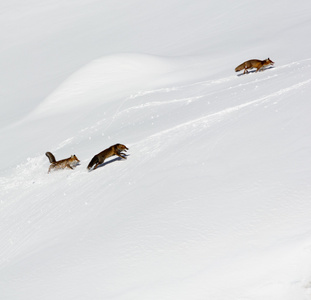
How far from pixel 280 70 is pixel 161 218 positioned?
19.2 feet

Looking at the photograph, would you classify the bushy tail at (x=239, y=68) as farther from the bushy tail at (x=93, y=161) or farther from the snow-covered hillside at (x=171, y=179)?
the bushy tail at (x=93, y=161)

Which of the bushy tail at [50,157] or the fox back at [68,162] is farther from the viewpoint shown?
the bushy tail at [50,157]

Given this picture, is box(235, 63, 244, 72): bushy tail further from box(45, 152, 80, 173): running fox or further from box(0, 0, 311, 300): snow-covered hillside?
box(45, 152, 80, 173): running fox

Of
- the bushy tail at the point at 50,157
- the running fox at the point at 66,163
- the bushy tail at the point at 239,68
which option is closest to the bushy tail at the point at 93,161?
the running fox at the point at 66,163

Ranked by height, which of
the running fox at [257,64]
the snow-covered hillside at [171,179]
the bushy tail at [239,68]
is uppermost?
the bushy tail at [239,68]

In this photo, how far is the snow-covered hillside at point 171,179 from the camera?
525 centimetres

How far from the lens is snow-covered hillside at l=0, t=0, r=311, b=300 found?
525 centimetres

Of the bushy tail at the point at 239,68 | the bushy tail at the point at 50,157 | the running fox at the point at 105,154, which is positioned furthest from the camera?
the bushy tail at the point at 239,68

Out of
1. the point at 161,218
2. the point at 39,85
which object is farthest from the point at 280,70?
the point at 39,85

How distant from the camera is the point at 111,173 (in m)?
8.92

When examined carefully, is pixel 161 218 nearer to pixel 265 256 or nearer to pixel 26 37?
pixel 265 256

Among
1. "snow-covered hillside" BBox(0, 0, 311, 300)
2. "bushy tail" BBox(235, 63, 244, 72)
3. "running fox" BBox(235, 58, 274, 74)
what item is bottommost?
"snow-covered hillside" BBox(0, 0, 311, 300)

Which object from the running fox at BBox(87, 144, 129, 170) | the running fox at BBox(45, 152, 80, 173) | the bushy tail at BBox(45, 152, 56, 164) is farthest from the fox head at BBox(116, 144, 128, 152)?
the bushy tail at BBox(45, 152, 56, 164)

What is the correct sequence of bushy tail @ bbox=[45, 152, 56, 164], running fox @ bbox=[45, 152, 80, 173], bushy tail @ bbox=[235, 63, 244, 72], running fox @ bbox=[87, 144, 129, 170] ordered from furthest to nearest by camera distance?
bushy tail @ bbox=[235, 63, 244, 72]
bushy tail @ bbox=[45, 152, 56, 164]
running fox @ bbox=[45, 152, 80, 173]
running fox @ bbox=[87, 144, 129, 170]
